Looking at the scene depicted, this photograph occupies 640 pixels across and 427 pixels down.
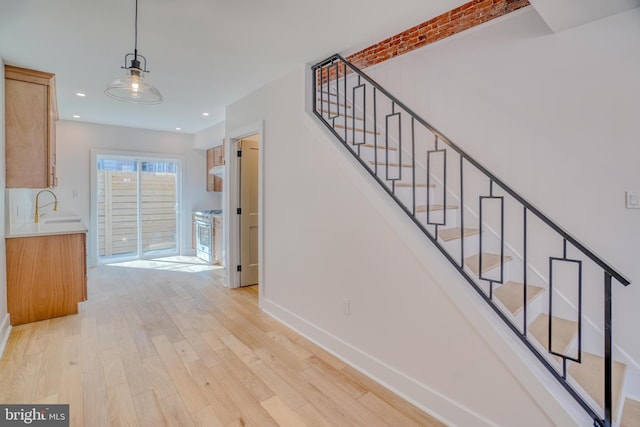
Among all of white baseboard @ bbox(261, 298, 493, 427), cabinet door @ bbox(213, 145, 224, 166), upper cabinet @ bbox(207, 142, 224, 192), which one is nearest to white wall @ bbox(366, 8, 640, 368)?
white baseboard @ bbox(261, 298, 493, 427)

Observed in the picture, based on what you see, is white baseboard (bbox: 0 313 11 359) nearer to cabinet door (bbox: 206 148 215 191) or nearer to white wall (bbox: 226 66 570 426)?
white wall (bbox: 226 66 570 426)

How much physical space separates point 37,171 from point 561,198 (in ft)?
14.9

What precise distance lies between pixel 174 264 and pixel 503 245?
5.30 meters

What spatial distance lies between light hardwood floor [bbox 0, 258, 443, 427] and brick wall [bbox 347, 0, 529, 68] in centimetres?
283

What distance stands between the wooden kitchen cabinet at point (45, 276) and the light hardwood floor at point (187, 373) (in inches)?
6.0

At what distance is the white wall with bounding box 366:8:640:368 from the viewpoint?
1.92 m

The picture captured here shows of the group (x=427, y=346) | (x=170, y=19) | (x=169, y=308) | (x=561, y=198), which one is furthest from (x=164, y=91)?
(x=561, y=198)

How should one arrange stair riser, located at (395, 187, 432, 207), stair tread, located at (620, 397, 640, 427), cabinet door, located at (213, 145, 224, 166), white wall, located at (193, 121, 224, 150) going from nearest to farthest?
1. stair tread, located at (620, 397, 640, 427)
2. stair riser, located at (395, 187, 432, 207)
3. white wall, located at (193, 121, 224, 150)
4. cabinet door, located at (213, 145, 224, 166)

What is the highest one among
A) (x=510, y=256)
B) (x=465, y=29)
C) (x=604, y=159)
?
(x=465, y=29)

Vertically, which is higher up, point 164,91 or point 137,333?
point 164,91

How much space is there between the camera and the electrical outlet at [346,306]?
8.27ft

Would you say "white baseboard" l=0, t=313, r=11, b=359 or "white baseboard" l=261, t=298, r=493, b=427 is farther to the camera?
"white baseboard" l=0, t=313, r=11, b=359

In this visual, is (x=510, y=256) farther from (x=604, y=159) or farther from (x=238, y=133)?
(x=238, y=133)

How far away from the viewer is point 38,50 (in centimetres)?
263
